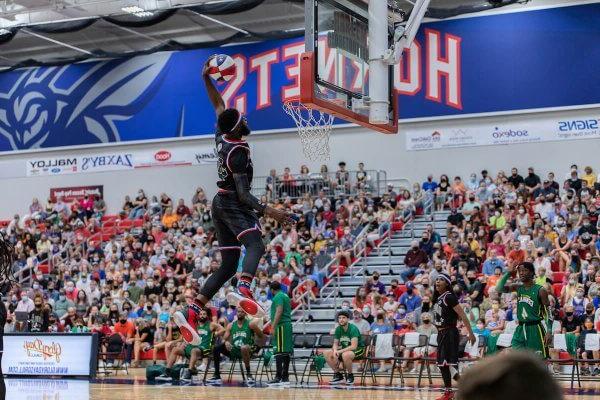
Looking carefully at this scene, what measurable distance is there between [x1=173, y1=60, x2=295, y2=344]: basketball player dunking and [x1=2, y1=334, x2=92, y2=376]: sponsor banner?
45.3 ft

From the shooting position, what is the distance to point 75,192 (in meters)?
38.3

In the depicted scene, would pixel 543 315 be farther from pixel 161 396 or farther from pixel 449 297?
pixel 161 396

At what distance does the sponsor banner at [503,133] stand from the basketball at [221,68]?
23.3 m

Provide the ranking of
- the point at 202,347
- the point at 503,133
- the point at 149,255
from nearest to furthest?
the point at 202,347, the point at 503,133, the point at 149,255

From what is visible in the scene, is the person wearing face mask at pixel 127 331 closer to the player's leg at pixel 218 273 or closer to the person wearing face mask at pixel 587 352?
the person wearing face mask at pixel 587 352

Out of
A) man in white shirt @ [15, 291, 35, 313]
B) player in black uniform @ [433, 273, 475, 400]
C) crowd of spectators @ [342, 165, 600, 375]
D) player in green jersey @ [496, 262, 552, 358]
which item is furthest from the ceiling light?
player in green jersey @ [496, 262, 552, 358]

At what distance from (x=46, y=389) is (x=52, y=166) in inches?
877

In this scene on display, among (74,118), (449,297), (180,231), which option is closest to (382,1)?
(449,297)

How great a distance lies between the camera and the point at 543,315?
13352mm

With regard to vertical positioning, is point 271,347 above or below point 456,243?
below

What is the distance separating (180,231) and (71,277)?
3894 millimetres

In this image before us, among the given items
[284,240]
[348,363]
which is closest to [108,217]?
[284,240]

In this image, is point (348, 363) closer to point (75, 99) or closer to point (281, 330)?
point (281, 330)

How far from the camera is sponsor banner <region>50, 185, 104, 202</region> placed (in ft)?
124
